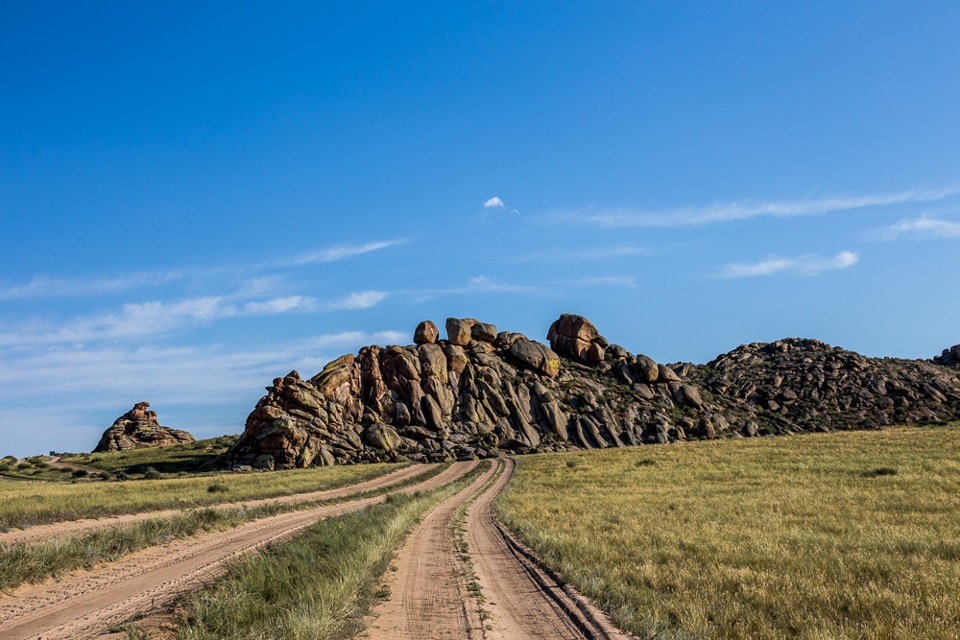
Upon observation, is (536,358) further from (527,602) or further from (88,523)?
(527,602)

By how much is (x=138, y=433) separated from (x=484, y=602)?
147m

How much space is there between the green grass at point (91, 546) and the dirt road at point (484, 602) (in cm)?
762

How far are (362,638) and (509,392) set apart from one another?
9382 centimetres

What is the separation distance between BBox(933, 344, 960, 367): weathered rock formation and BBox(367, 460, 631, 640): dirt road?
542 feet

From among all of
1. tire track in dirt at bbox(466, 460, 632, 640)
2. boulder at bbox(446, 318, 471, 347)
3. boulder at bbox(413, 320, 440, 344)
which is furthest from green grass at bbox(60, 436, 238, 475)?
tire track in dirt at bbox(466, 460, 632, 640)

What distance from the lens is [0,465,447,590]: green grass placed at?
41.2 ft

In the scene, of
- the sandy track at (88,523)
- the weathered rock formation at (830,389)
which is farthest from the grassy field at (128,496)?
the weathered rock formation at (830,389)

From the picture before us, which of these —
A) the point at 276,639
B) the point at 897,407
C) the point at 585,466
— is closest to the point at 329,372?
the point at 585,466

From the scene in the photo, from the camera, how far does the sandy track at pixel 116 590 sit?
31.1 ft

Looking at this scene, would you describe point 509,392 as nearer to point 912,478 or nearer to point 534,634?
point 912,478

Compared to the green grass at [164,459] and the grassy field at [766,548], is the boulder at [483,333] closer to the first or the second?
the green grass at [164,459]

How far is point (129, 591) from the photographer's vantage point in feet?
39.7

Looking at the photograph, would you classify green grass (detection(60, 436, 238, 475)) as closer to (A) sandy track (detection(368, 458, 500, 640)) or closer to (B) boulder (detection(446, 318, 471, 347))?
(B) boulder (detection(446, 318, 471, 347))

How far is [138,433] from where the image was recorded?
134250mm
